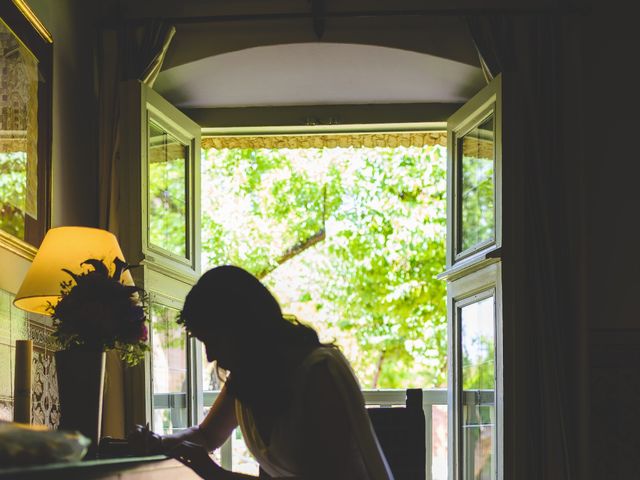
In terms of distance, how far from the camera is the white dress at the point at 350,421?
230 cm

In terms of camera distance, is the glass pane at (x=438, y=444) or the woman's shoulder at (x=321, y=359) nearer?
the woman's shoulder at (x=321, y=359)

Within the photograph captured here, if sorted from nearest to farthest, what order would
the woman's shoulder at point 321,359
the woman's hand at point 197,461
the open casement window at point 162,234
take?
the woman's hand at point 197,461 → the woman's shoulder at point 321,359 → the open casement window at point 162,234

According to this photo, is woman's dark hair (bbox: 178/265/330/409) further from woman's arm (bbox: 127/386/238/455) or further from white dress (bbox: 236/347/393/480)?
woman's arm (bbox: 127/386/238/455)

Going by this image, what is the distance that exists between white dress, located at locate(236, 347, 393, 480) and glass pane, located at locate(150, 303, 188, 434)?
1998mm

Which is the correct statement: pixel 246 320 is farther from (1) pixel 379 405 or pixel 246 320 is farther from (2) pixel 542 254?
(1) pixel 379 405

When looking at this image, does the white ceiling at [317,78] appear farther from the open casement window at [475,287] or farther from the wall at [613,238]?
the wall at [613,238]

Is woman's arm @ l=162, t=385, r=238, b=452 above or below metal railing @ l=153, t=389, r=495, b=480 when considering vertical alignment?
above

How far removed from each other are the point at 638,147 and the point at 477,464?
66.2 inches

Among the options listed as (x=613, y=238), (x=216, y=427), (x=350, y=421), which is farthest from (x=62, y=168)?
(x=613, y=238)

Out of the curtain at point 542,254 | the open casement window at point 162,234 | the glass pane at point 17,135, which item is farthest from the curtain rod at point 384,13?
the glass pane at point 17,135

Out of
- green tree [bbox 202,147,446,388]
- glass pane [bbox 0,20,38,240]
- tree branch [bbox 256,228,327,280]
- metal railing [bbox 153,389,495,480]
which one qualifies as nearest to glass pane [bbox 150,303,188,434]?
metal railing [bbox 153,389,495,480]

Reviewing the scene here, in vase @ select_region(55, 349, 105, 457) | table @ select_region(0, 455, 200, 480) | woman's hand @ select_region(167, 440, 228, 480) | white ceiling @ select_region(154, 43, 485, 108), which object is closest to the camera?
table @ select_region(0, 455, 200, 480)

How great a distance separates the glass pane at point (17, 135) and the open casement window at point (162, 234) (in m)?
0.77

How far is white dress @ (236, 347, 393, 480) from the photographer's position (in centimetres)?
230
